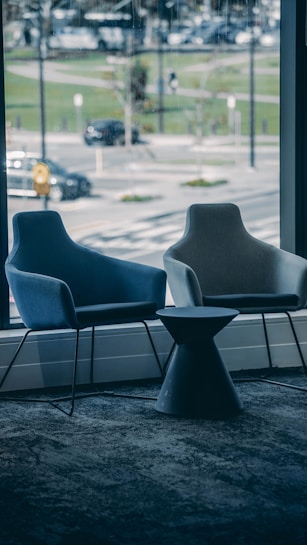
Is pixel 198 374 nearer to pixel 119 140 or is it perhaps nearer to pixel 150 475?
pixel 150 475

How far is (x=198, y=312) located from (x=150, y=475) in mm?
1176

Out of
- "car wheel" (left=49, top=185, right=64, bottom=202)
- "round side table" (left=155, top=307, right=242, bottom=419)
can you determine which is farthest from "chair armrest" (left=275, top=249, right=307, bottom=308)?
"car wheel" (left=49, top=185, right=64, bottom=202)

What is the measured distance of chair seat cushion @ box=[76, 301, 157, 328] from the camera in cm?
487

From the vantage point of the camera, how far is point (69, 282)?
550 centimetres

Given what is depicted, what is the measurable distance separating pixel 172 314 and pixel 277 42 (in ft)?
7.52

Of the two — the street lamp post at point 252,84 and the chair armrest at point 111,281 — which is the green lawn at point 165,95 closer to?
the street lamp post at point 252,84

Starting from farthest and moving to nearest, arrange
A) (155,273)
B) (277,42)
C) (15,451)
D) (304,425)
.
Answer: (277,42), (155,273), (304,425), (15,451)

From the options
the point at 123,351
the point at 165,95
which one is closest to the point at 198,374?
the point at 123,351

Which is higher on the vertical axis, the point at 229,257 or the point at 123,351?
the point at 229,257

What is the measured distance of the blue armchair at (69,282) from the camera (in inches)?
193

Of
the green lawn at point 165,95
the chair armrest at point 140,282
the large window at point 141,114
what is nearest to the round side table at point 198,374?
the chair armrest at point 140,282

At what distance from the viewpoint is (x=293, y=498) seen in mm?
3582

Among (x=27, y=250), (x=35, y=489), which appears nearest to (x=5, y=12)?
(x=27, y=250)

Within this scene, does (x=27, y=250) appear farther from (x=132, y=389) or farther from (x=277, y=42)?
(x=277, y=42)
